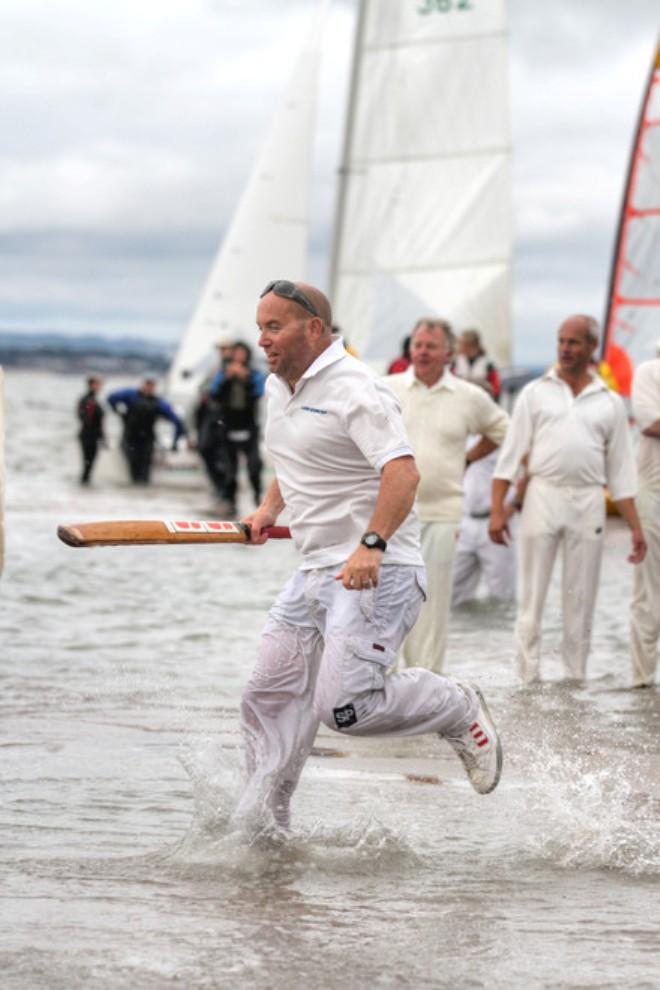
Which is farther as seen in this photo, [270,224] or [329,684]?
[270,224]

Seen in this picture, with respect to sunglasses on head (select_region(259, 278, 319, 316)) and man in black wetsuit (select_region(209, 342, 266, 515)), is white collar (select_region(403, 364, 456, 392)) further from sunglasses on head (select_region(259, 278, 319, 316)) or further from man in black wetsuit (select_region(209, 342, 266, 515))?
man in black wetsuit (select_region(209, 342, 266, 515))

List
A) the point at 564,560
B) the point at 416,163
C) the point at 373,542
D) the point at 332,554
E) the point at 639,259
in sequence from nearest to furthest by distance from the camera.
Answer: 1. the point at 373,542
2. the point at 332,554
3. the point at 564,560
4. the point at 639,259
5. the point at 416,163

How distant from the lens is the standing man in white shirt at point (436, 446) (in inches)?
406

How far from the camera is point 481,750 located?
697 cm

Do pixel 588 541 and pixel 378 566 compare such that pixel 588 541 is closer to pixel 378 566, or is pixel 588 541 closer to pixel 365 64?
pixel 378 566

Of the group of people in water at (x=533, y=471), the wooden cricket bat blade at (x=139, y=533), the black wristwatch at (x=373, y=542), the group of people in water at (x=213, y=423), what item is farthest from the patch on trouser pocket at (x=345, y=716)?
the group of people in water at (x=213, y=423)

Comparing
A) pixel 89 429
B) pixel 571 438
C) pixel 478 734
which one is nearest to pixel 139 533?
pixel 478 734

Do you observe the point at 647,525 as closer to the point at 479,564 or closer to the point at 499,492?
the point at 499,492

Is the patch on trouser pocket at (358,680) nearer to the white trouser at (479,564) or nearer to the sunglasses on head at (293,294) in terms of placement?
the sunglasses on head at (293,294)

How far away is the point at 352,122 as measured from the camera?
1235 inches

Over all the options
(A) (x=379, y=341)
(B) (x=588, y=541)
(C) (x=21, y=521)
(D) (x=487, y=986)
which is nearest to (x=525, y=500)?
(B) (x=588, y=541)

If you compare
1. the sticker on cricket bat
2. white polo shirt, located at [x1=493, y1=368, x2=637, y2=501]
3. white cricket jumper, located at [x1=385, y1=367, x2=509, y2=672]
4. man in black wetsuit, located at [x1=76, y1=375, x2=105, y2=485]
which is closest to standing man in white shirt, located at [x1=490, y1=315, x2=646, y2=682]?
white polo shirt, located at [x1=493, y1=368, x2=637, y2=501]

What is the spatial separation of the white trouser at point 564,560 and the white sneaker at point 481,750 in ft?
11.6

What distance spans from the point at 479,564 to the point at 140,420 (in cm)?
1761
